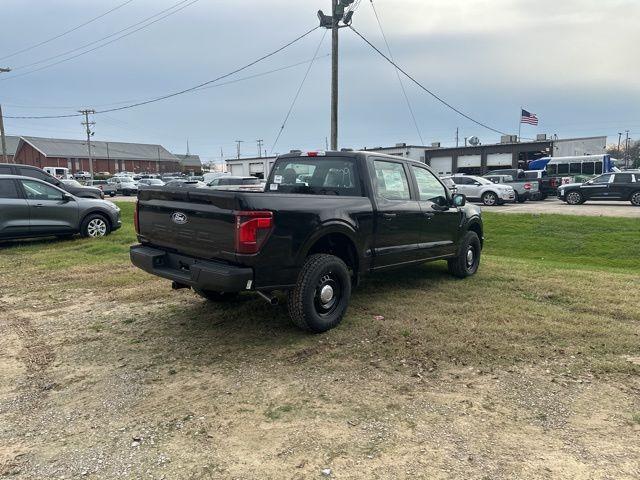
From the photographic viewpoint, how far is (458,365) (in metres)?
4.27

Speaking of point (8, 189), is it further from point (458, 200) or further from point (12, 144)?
point (12, 144)

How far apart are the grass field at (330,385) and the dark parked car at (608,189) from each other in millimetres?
19499

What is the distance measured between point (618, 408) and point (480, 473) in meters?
1.43

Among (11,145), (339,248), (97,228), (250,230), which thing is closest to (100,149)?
(11,145)

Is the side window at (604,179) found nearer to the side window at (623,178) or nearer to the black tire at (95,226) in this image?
the side window at (623,178)

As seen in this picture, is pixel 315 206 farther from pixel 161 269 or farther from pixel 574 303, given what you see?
pixel 574 303

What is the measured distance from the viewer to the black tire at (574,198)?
24.4m

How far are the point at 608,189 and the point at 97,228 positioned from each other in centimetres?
2223

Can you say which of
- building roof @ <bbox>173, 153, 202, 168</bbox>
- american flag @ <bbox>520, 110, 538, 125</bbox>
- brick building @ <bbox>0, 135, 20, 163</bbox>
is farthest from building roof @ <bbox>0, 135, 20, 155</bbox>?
american flag @ <bbox>520, 110, 538, 125</bbox>

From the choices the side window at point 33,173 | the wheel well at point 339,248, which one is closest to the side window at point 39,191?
the side window at point 33,173

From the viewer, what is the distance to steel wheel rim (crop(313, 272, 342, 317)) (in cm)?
495

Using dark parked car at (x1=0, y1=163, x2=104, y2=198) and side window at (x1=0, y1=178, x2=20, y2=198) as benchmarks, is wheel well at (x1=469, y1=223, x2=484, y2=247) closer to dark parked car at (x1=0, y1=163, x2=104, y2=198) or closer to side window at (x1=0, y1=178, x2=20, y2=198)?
side window at (x1=0, y1=178, x2=20, y2=198)

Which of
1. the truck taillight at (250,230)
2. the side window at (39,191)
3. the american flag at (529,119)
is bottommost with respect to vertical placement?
the truck taillight at (250,230)

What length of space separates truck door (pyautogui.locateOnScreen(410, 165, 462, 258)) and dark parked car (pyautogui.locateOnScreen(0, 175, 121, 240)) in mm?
Result: 8319
